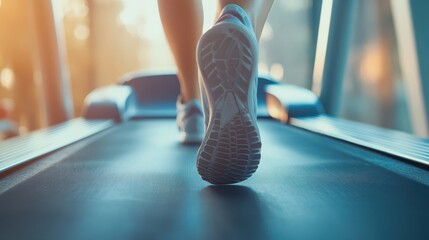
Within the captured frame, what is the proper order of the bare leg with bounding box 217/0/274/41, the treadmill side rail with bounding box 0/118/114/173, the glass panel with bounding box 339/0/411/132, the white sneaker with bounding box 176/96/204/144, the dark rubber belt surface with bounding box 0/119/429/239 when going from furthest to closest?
the glass panel with bounding box 339/0/411/132 → the white sneaker with bounding box 176/96/204/144 → the treadmill side rail with bounding box 0/118/114/173 → the bare leg with bounding box 217/0/274/41 → the dark rubber belt surface with bounding box 0/119/429/239

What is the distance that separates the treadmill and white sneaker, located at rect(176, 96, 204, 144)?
5 centimetres

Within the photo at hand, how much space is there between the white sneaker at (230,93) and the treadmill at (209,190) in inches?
3.2

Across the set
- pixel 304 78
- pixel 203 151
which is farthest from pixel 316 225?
pixel 304 78

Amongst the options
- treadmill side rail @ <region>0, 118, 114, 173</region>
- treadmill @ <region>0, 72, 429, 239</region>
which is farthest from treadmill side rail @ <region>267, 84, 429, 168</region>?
treadmill side rail @ <region>0, 118, 114, 173</region>

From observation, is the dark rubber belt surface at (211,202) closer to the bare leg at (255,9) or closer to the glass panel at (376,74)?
the bare leg at (255,9)

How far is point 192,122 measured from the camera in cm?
135

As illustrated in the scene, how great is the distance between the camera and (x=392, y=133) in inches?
62.5

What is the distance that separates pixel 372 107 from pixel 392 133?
1.29 m

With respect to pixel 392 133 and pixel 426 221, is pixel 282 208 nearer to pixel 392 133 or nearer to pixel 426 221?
pixel 426 221

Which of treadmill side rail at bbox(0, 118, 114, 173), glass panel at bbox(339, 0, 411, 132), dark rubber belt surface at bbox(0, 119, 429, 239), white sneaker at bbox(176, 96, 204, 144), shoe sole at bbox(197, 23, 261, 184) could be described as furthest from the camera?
glass panel at bbox(339, 0, 411, 132)

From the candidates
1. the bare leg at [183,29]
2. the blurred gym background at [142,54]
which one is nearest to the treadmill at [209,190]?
the bare leg at [183,29]

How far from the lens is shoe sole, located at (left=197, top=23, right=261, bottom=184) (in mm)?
761

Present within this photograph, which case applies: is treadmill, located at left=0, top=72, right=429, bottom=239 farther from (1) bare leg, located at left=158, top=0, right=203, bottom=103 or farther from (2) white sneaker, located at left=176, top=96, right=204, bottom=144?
(1) bare leg, located at left=158, top=0, right=203, bottom=103

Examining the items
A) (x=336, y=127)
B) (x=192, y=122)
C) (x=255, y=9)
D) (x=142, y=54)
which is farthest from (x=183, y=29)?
(x=142, y=54)
